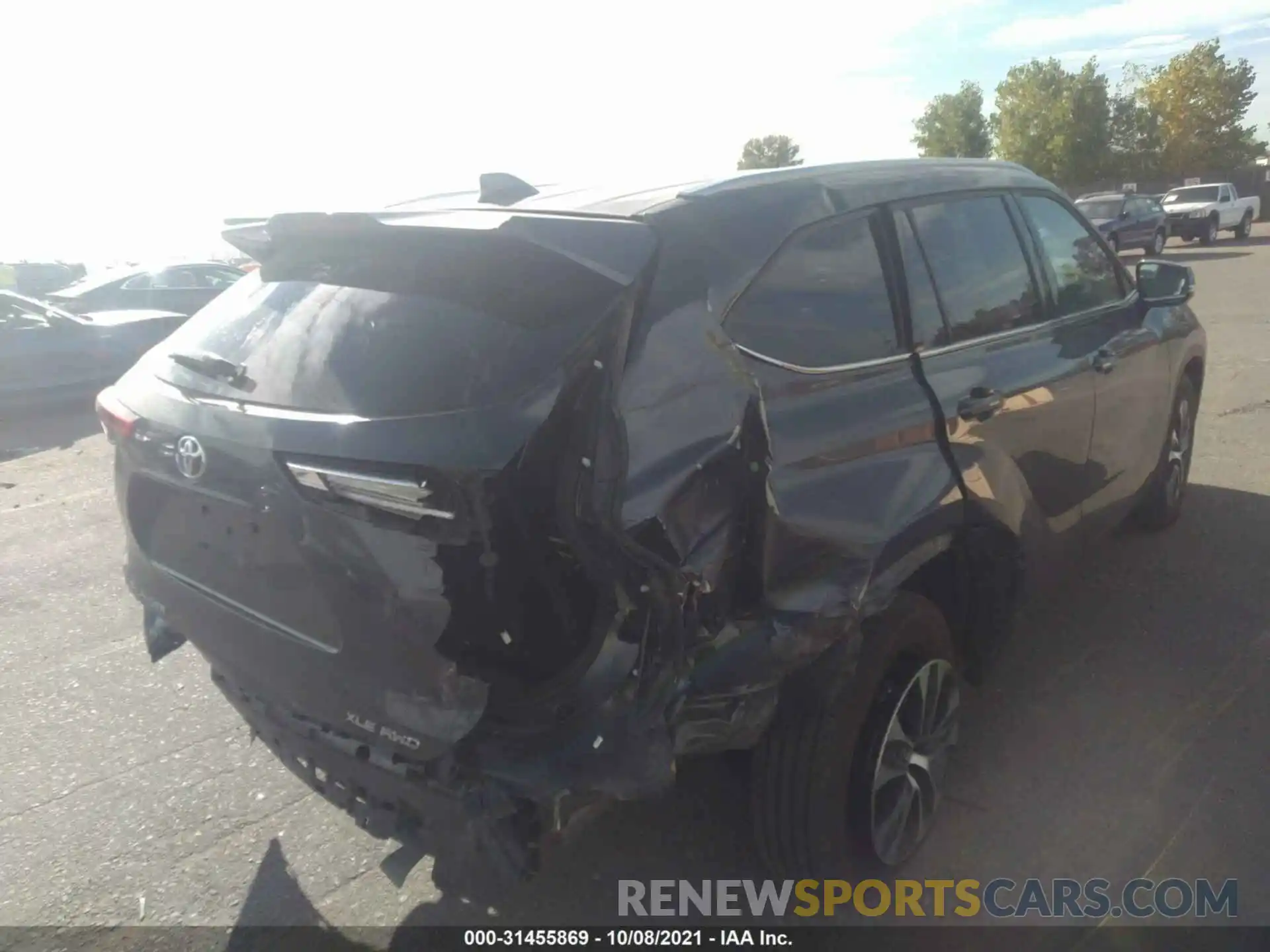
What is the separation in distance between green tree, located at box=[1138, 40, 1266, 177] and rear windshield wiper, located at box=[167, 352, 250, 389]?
204 feet

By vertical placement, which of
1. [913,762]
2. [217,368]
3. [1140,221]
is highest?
[217,368]

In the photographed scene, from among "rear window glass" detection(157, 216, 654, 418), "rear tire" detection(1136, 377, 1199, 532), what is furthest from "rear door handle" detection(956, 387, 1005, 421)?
"rear tire" detection(1136, 377, 1199, 532)

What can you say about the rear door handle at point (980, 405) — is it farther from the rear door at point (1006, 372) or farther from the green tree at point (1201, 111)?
the green tree at point (1201, 111)

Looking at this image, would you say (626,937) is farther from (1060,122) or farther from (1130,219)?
(1060,122)

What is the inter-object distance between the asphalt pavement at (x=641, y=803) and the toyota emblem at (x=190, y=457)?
1.08 metres

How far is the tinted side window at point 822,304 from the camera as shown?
98.4 inches

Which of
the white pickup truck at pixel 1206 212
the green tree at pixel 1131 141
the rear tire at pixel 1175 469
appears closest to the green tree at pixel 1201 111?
the green tree at pixel 1131 141

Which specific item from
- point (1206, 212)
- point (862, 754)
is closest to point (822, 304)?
point (862, 754)

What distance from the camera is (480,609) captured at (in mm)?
2127

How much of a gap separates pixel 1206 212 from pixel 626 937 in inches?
1346

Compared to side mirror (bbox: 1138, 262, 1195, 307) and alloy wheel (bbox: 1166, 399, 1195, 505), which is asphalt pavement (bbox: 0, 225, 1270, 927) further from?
side mirror (bbox: 1138, 262, 1195, 307)

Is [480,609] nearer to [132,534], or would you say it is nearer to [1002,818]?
[132,534]

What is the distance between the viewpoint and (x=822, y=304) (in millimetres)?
2699

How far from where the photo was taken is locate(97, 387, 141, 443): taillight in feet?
8.98
